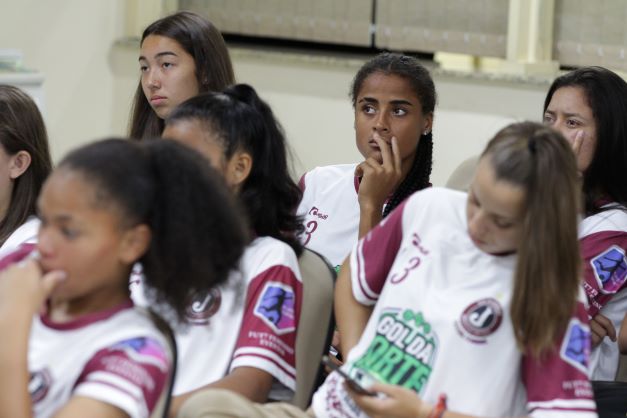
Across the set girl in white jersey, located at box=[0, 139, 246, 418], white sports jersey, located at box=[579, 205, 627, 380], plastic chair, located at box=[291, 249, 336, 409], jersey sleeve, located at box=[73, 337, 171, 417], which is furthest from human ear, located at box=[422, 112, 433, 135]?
jersey sleeve, located at box=[73, 337, 171, 417]

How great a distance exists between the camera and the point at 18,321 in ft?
4.85

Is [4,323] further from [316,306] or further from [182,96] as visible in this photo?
[182,96]

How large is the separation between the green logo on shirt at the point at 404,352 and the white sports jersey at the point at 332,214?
64cm

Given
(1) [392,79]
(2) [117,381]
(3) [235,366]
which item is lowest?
(3) [235,366]

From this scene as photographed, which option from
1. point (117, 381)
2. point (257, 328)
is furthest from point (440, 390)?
point (117, 381)

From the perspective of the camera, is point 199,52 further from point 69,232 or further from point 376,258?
point 69,232

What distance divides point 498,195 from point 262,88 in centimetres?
290

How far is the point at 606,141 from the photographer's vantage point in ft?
8.02

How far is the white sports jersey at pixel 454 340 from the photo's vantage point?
1729mm

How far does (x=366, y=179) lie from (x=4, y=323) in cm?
112

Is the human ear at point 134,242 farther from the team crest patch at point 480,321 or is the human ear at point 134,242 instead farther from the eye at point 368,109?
the eye at point 368,109

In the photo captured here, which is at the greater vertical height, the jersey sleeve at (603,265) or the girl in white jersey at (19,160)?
the girl in white jersey at (19,160)

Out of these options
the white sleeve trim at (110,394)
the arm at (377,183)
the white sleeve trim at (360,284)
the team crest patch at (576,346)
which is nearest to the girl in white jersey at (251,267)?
the white sleeve trim at (360,284)

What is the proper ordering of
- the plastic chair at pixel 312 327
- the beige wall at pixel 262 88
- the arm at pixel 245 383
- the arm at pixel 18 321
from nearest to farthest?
the arm at pixel 18 321
the arm at pixel 245 383
the plastic chair at pixel 312 327
the beige wall at pixel 262 88
